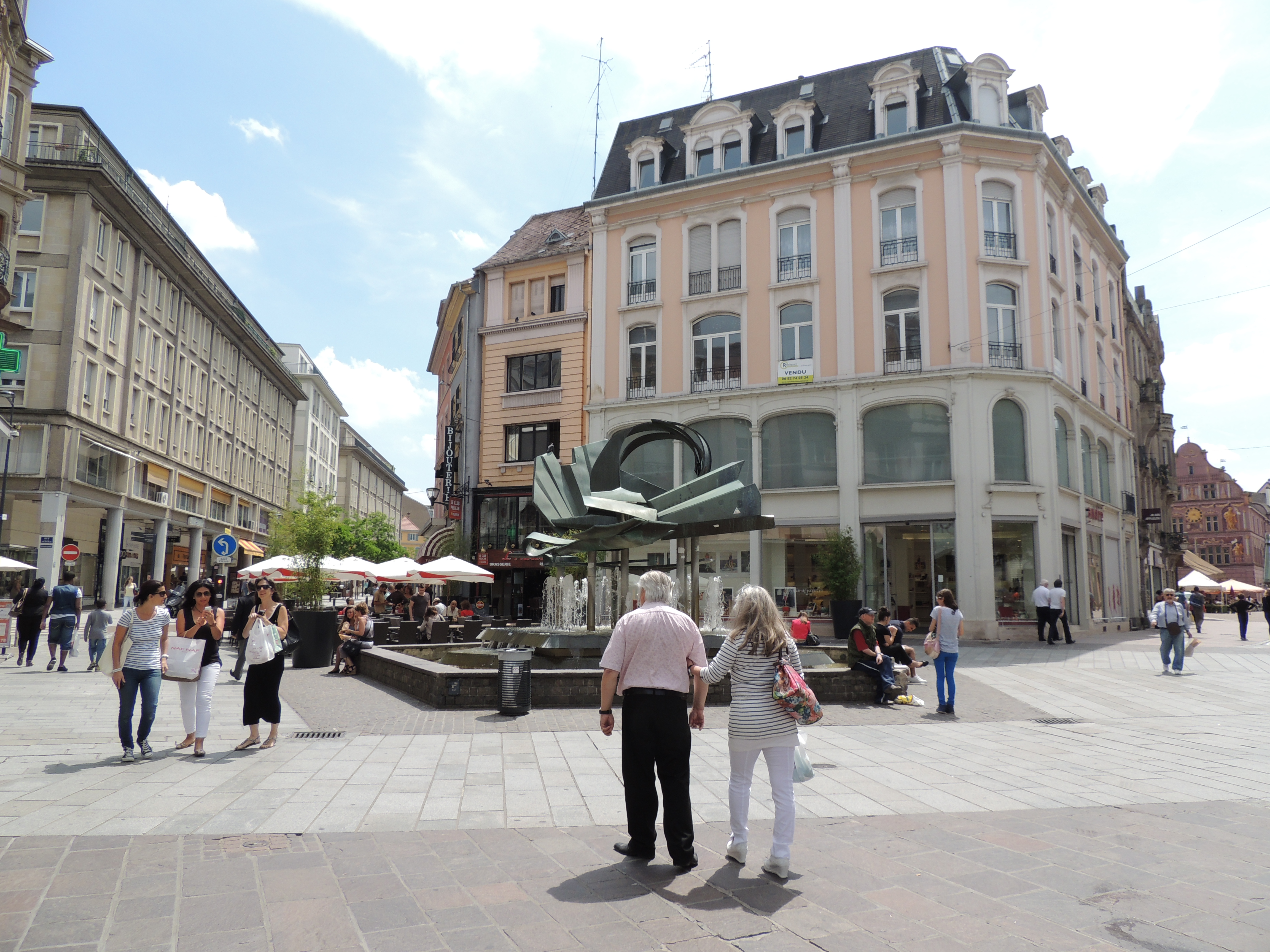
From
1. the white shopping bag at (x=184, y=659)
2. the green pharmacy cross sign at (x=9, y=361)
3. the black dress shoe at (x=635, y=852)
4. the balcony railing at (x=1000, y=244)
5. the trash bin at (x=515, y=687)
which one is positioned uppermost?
the balcony railing at (x=1000, y=244)

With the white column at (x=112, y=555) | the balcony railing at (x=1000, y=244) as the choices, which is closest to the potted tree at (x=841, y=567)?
the balcony railing at (x=1000, y=244)

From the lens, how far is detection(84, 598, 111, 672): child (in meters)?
16.2

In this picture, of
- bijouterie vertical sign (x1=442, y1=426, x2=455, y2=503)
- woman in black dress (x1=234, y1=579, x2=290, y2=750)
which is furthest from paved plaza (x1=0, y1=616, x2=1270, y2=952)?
bijouterie vertical sign (x1=442, y1=426, x2=455, y2=503)

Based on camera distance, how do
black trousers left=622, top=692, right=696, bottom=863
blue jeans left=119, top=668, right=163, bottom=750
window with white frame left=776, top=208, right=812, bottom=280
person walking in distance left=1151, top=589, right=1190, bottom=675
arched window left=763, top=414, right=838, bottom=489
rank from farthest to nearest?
window with white frame left=776, top=208, right=812, bottom=280 → arched window left=763, top=414, right=838, bottom=489 → person walking in distance left=1151, top=589, right=1190, bottom=675 → blue jeans left=119, top=668, right=163, bottom=750 → black trousers left=622, top=692, right=696, bottom=863

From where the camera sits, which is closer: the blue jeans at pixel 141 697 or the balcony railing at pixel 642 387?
the blue jeans at pixel 141 697

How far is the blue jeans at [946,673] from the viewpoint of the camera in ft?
39.9

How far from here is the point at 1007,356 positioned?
27328 millimetres

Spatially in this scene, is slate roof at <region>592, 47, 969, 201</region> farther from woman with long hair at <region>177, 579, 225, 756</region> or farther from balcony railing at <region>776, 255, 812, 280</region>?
woman with long hair at <region>177, 579, 225, 756</region>

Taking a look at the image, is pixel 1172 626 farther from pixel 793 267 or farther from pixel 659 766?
pixel 793 267

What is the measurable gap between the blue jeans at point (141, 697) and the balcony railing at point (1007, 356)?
80.8 ft

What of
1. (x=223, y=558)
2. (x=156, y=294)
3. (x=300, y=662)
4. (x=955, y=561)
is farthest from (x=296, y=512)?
(x=156, y=294)

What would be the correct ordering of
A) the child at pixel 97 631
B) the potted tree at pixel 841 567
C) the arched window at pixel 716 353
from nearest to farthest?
1. the child at pixel 97 631
2. the potted tree at pixel 841 567
3. the arched window at pixel 716 353

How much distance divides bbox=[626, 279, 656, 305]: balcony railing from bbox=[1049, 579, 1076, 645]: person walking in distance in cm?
1633

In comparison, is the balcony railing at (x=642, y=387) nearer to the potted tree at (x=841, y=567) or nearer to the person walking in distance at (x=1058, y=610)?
the potted tree at (x=841, y=567)
